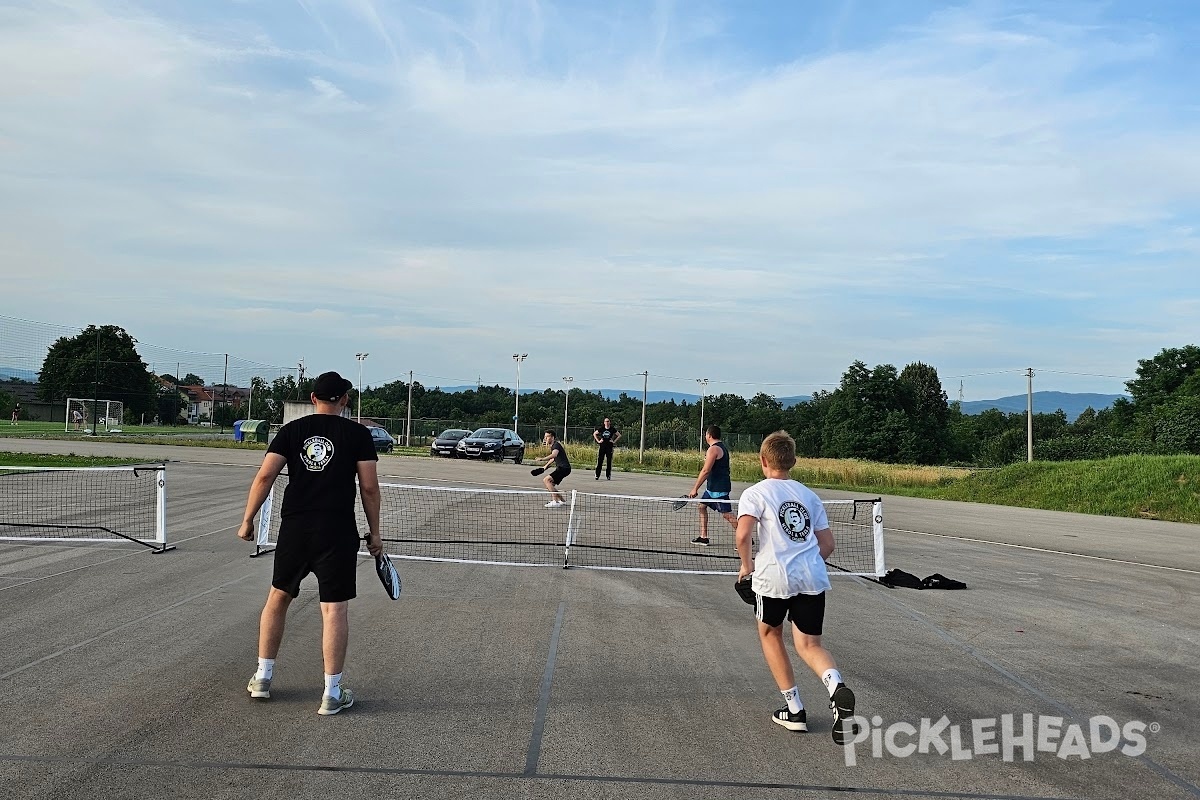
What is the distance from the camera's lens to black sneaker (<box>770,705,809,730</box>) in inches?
222

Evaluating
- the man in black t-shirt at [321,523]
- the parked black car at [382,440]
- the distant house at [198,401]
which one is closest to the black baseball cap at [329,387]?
the man in black t-shirt at [321,523]

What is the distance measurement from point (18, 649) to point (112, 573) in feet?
11.5

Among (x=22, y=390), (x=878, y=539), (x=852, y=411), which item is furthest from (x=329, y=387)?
(x=22, y=390)

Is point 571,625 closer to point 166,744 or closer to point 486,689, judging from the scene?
point 486,689

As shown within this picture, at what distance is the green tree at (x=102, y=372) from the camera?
79.8m

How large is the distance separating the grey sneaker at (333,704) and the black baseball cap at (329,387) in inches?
67.9

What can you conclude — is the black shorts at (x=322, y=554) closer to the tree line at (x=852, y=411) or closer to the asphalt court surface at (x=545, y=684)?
the asphalt court surface at (x=545, y=684)

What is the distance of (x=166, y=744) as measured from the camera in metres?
5.04

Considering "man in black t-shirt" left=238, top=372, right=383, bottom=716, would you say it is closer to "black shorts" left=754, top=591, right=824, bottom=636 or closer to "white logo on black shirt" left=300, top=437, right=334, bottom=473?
"white logo on black shirt" left=300, top=437, right=334, bottom=473

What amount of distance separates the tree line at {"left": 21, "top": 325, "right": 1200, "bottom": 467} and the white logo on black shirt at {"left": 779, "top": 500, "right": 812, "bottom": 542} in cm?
5955

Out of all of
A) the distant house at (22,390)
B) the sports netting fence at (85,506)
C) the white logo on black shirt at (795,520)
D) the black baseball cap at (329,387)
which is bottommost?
the sports netting fence at (85,506)

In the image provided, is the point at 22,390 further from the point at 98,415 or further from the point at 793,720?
the point at 793,720

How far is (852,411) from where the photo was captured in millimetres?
90688

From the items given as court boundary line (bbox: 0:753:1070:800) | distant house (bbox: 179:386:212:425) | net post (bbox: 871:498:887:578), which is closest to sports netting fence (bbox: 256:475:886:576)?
net post (bbox: 871:498:887:578)
